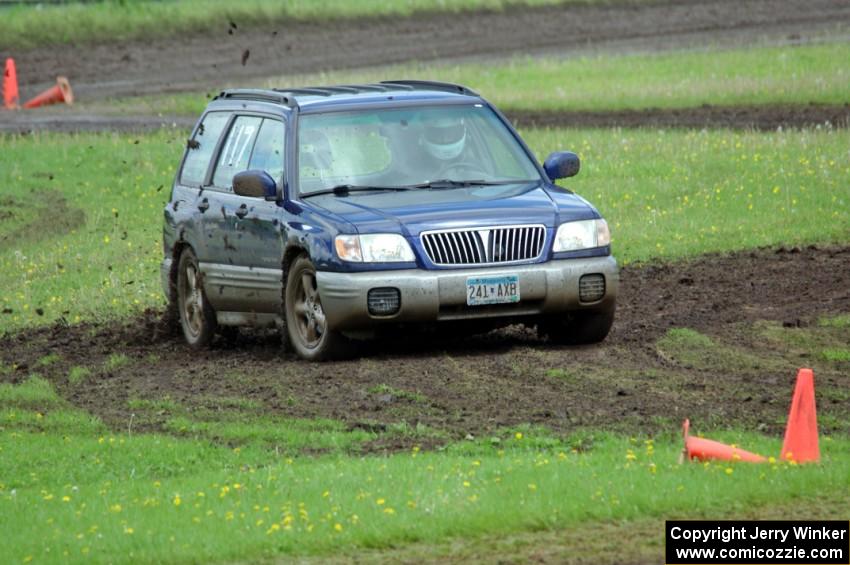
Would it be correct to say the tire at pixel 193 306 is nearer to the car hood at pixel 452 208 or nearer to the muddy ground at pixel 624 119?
the car hood at pixel 452 208

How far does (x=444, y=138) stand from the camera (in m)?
13.7

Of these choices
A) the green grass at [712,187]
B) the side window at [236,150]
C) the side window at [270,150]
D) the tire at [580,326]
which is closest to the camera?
the tire at [580,326]

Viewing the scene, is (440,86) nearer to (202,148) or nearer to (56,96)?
(202,148)

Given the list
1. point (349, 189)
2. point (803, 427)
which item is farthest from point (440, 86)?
point (803, 427)

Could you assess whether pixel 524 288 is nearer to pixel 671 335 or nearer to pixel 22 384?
pixel 671 335

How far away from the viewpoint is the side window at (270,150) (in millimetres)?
13641

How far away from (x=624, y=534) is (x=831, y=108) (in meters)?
20.9

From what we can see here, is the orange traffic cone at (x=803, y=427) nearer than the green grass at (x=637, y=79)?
Yes

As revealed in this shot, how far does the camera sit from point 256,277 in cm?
1368

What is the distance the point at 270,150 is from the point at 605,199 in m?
8.44

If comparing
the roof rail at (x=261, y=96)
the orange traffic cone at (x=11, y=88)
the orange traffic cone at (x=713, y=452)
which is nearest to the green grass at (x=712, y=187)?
the roof rail at (x=261, y=96)

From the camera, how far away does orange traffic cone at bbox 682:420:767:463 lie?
30.1 ft

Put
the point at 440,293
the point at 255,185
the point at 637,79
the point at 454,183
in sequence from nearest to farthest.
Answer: the point at 440,293 → the point at 255,185 → the point at 454,183 → the point at 637,79

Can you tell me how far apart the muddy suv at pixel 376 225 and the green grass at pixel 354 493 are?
228 cm
